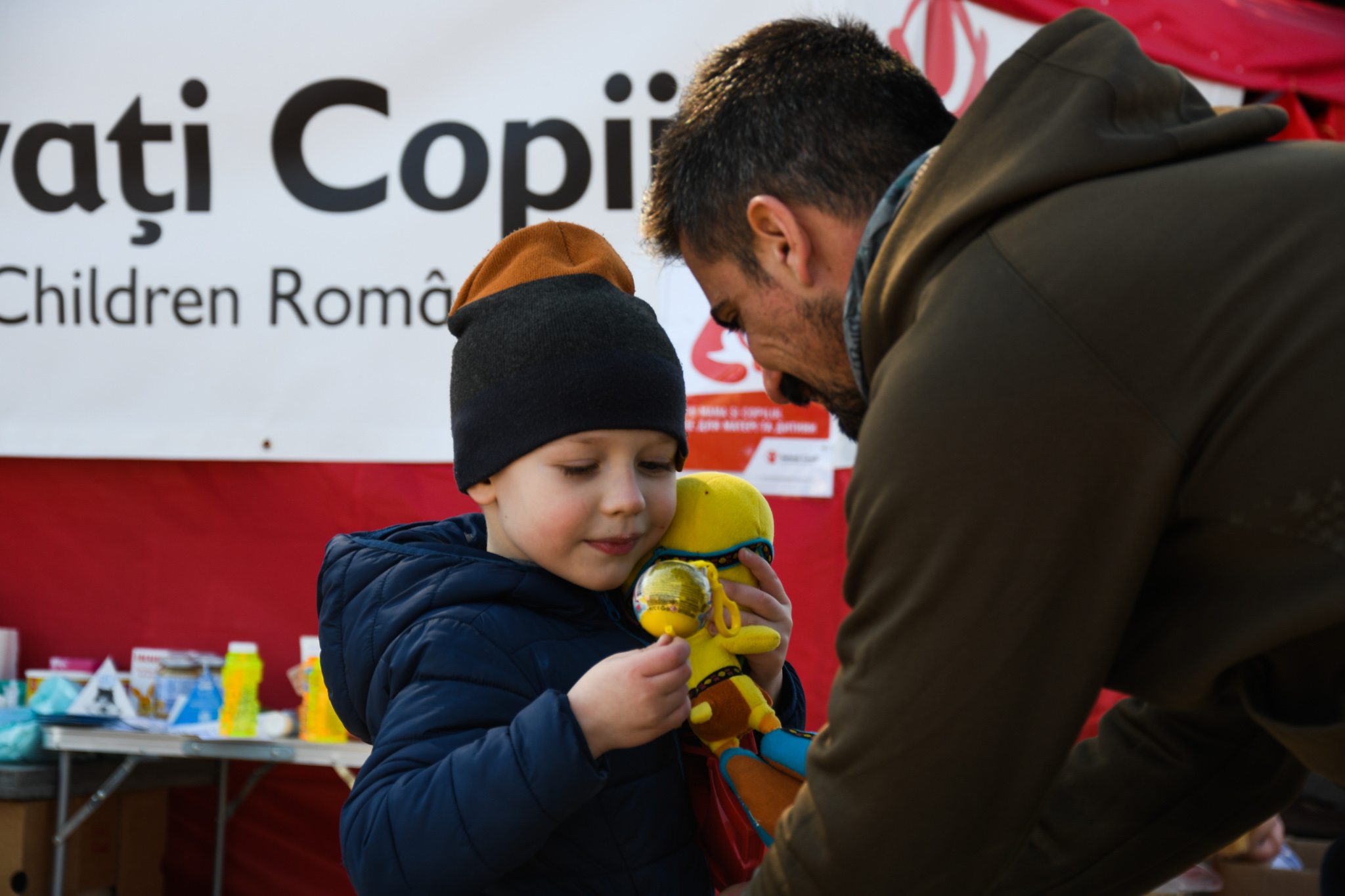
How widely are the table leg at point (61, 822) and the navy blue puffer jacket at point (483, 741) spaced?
7.03 feet

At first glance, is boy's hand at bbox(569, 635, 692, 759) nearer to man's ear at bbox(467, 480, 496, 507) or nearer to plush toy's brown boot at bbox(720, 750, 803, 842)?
plush toy's brown boot at bbox(720, 750, 803, 842)

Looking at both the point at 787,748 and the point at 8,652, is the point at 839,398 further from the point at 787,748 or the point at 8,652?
the point at 8,652

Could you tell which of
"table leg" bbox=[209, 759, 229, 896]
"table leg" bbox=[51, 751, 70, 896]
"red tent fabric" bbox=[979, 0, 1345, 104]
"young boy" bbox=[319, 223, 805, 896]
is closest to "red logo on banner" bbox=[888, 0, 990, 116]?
"red tent fabric" bbox=[979, 0, 1345, 104]

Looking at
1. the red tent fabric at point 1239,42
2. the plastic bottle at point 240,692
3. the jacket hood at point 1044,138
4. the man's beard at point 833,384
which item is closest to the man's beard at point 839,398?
the man's beard at point 833,384

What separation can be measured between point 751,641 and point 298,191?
2.75 metres

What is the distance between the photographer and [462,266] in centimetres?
351

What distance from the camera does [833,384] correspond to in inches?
52.7

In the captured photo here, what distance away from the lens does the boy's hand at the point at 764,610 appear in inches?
60.5

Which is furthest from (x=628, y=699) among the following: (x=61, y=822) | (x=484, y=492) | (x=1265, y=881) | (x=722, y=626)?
(x=61, y=822)

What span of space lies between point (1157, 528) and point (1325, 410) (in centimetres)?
15

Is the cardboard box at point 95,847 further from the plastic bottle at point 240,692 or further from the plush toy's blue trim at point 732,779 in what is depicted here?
the plush toy's blue trim at point 732,779

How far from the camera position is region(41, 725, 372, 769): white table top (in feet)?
10.1

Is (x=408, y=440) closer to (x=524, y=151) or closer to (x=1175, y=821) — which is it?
(x=524, y=151)

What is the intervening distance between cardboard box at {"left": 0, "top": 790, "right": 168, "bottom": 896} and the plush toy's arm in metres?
2.75
